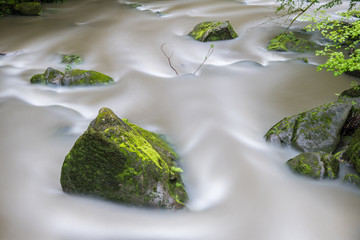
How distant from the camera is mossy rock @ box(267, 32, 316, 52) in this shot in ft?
28.8

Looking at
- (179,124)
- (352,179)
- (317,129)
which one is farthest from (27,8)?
(352,179)

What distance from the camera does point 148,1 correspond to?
48.9 ft

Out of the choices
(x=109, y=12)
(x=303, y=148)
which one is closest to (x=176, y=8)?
(x=109, y=12)

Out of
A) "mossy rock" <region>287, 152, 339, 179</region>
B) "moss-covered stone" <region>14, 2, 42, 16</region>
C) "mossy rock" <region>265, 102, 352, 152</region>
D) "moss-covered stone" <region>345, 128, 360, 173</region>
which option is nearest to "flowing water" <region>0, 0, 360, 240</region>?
"mossy rock" <region>287, 152, 339, 179</region>

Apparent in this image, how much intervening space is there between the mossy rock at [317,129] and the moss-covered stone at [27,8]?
485 inches

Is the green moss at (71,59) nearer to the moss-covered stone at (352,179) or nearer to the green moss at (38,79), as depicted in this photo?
the green moss at (38,79)

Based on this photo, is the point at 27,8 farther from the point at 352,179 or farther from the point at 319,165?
the point at 352,179

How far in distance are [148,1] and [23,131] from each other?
1179 centimetres

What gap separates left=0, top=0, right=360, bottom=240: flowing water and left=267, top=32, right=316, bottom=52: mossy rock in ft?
0.99

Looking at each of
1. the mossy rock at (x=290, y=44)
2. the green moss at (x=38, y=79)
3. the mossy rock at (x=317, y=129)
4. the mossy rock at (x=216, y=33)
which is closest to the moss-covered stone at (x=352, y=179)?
the mossy rock at (x=317, y=129)

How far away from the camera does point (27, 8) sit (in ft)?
40.4

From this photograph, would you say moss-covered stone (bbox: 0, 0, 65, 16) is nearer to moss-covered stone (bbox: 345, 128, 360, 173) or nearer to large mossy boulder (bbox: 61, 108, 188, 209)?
large mossy boulder (bbox: 61, 108, 188, 209)

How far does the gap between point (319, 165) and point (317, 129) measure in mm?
741

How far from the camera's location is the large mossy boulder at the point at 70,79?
6695 millimetres
